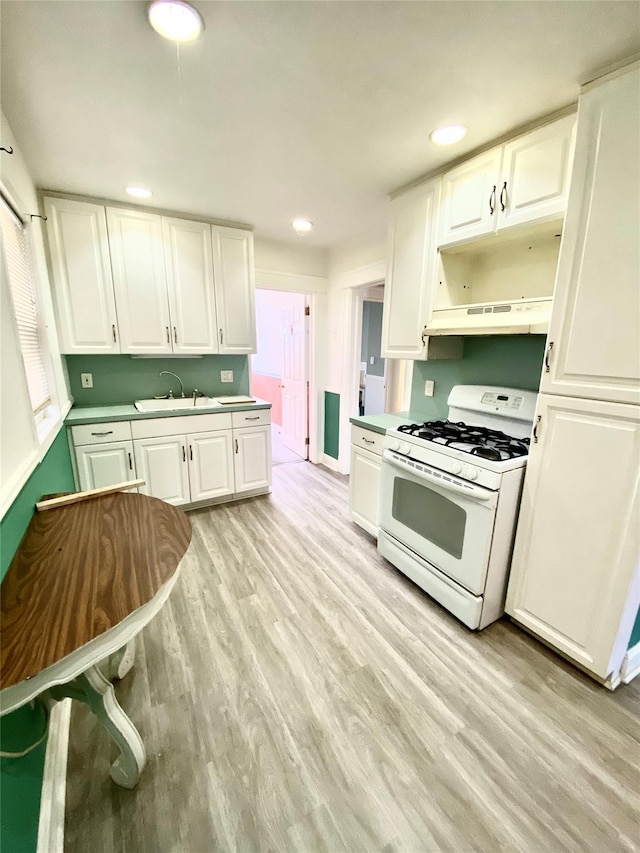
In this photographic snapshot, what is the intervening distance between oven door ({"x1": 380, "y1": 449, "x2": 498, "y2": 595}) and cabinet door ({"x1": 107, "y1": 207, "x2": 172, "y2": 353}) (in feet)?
7.06

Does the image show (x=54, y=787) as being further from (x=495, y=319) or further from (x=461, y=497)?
(x=495, y=319)

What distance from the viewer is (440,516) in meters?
1.91

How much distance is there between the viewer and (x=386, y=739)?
1.32 metres

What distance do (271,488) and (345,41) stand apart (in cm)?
318

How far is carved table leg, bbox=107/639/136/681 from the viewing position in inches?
59.1

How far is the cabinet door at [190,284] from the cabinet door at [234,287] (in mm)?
63

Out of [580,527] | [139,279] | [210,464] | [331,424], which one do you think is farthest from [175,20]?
[331,424]

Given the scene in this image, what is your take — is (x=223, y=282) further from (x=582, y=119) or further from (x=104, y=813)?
(x=104, y=813)

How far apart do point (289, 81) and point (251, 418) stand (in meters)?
2.27

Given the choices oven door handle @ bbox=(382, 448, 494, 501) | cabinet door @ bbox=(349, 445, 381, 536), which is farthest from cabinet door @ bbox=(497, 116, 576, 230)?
cabinet door @ bbox=(349, 445, 381, 536)

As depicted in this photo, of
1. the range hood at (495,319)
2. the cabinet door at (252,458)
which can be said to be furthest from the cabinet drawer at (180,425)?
Result: the range hood at (495,319)

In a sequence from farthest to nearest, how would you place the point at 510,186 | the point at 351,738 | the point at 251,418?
the point at 251,418 < the point at 510,186 < the point at 351,738

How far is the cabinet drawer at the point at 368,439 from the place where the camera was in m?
2.38

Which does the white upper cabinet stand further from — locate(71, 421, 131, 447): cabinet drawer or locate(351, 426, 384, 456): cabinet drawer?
locate(71, 421, 131, 447): cabinet drawer
